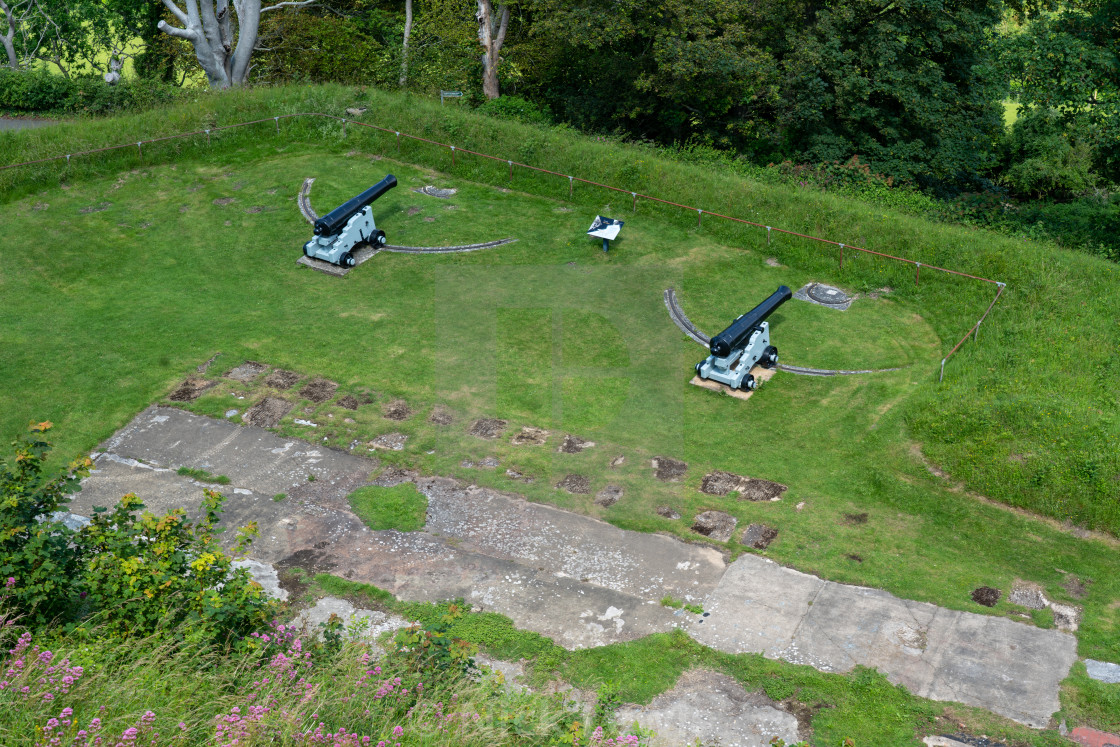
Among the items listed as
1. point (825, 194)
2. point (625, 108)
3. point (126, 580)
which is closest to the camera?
point (126, 580)

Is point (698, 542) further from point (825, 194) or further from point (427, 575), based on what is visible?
point (825, 194)

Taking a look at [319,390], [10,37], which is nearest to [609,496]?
[319,390]

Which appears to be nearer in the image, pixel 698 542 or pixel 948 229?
pixel 698 542

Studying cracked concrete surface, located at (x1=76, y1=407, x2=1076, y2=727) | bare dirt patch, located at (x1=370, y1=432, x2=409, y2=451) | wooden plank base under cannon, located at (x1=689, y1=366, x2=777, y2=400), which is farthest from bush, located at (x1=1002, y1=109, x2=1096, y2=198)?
bare dirt patch, located at (x1=370, y1=432, x2=409, y2=451)

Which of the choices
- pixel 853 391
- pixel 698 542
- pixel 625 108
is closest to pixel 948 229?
pixel 853 391

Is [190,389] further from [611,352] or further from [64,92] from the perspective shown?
[64,92]

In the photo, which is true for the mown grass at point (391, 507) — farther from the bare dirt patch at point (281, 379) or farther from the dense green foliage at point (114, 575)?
the dense green foliage at point (114, 575)

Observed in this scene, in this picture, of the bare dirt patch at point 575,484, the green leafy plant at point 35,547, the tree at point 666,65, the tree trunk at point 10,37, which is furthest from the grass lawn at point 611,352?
the tree trunk at point 10,37
